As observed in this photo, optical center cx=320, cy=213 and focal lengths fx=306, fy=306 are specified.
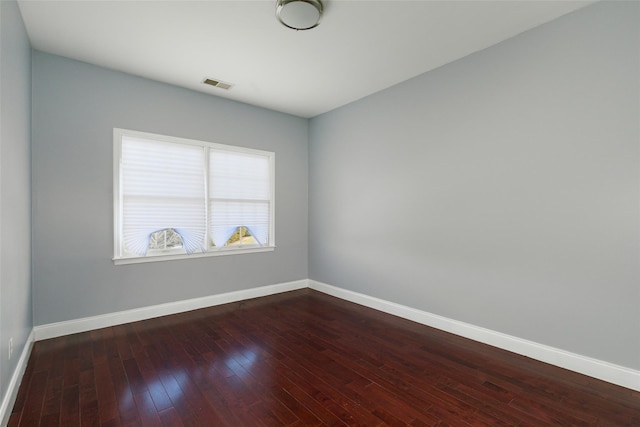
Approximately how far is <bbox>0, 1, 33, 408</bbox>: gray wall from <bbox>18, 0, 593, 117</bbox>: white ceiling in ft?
1.50

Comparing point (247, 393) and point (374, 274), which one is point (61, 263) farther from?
point (374, 274)

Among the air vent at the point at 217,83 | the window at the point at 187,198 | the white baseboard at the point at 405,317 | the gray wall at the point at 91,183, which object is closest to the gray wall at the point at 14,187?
the gray wall at the point at 91,183

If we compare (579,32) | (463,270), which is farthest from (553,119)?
(463,270)

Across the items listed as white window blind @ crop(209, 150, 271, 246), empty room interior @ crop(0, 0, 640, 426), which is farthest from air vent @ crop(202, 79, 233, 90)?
white window blind @ crop(209, 150, 271, 246)

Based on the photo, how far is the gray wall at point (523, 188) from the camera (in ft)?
7.82

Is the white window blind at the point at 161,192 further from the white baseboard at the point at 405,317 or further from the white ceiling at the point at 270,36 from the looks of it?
the white ceiling at the point at 270,36

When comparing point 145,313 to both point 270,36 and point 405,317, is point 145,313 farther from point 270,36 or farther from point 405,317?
point 270,36

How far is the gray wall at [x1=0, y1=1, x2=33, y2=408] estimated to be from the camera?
6.59ft

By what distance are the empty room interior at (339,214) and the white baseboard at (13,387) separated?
0.09 feet

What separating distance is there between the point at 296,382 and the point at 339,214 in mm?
2792

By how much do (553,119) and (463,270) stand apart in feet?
5.40

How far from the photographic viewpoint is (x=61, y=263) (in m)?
3.27

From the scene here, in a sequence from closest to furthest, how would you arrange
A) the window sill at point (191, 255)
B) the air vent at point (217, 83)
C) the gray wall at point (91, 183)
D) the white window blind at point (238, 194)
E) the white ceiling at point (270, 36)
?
the white ceiling at point (270, 36) → the gray wall at point (91, 183) → the window sill at point (191, 255) → the air vent at point (217, 83) → the white window blind at point (238, 194)

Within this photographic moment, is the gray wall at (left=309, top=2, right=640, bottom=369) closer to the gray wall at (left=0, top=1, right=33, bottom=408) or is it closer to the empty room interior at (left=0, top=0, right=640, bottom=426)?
the empty room interior at (left=0, top=0, right=640, bottom=426)
